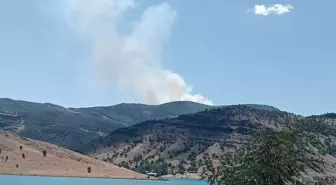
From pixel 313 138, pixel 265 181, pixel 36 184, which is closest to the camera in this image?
pixel 265 181

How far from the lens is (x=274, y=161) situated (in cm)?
2969

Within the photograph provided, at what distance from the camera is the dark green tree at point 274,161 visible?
29.3m

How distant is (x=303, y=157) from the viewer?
30.9m

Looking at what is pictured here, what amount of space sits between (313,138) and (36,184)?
145m

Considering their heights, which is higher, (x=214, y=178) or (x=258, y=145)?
(x=258, y=145)

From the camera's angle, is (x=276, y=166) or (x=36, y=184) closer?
(x=276, y=166)

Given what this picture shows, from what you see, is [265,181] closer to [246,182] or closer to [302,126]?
[246,182]

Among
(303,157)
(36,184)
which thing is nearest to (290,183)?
(303,157)

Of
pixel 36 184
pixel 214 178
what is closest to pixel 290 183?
pixel 214 178

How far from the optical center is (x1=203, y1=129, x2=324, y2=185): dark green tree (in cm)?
2927

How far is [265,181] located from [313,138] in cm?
423

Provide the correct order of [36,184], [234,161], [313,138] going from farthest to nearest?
[36,184] < [234,161] < [313,138]

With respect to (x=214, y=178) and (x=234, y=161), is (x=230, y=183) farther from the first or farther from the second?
(x=234, y=161)

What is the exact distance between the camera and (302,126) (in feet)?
114
